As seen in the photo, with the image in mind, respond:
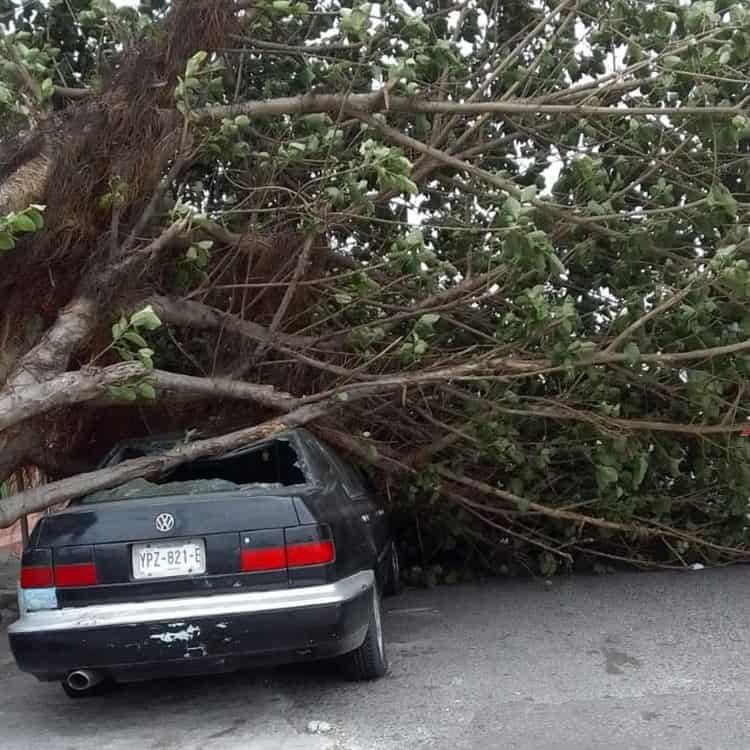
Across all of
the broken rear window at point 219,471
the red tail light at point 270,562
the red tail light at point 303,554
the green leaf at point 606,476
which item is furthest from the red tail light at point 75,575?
the green leaf at point 606,476

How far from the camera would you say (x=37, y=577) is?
4723 mm

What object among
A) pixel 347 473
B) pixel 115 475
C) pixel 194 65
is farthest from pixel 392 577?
pixel 194 65

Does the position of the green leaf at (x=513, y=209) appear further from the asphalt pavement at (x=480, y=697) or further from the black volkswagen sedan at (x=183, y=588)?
the asphalt pavement at (x=480, y=697)

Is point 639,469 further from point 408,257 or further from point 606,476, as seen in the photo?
point 408,257

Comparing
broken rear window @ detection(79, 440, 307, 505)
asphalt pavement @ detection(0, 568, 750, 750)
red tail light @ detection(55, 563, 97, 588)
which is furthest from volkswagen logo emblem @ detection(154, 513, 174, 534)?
asphalt pavement @ detection(0, 568, 750, 750)

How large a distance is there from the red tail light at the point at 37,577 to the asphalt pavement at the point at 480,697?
2.43 ft

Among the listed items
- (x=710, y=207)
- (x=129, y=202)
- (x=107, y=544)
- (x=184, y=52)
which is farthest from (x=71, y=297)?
(x=710, y=207)

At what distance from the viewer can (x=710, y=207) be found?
612 cm

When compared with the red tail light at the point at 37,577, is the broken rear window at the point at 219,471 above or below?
above

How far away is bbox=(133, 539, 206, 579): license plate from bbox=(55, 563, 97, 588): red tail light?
0.20 m

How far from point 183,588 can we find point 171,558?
15cm

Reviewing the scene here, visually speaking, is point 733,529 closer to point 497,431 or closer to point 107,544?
point 497,431

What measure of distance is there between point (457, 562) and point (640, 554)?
5.03 feet

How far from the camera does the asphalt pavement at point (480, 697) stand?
14.7 feet
